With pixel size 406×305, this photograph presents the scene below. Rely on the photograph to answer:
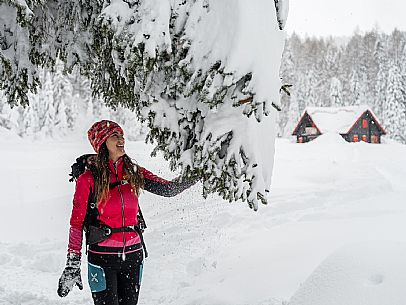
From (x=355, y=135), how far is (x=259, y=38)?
4598 centimetres

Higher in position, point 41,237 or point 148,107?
point 148,107

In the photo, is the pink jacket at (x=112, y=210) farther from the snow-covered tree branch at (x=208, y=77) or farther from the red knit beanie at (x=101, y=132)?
the snow-covered tree branch at (x=208, y=77)

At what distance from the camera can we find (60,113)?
47.7 metres

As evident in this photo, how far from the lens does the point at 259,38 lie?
11.2 feet

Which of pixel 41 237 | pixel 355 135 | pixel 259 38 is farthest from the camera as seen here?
pixel 355 135

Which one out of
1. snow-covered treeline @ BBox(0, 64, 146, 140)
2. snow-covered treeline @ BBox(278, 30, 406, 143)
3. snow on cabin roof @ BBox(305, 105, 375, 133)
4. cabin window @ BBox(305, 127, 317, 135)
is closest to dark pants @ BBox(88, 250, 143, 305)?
snow-covered treeline @ BBox(0, 64, 146, 140)

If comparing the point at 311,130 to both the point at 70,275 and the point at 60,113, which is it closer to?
the point at 60,113

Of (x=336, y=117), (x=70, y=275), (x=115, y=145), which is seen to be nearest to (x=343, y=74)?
(x=336, y=117)

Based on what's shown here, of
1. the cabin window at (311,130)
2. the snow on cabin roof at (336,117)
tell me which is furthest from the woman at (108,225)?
the cabin window at (311,130)

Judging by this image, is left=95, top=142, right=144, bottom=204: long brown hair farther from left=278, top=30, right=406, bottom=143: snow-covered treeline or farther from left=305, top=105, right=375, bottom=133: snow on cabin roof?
left=278, top=30, right=406, bottom=143: snow-covered treeline

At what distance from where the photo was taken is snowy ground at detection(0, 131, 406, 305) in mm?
5348

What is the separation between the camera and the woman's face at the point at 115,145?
12.0ft

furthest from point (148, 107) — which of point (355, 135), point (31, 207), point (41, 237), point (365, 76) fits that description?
point (365, 76)

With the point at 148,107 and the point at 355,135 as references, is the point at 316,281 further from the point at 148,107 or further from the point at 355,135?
the point at 355,135
